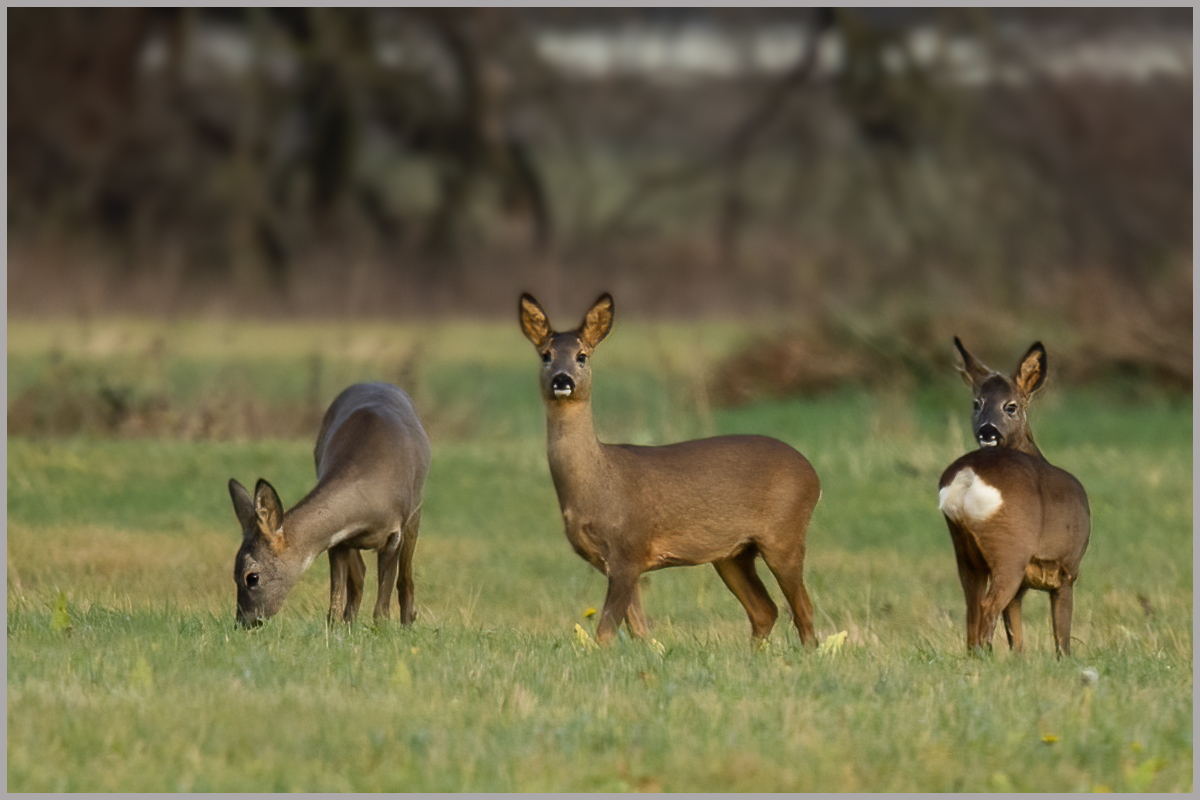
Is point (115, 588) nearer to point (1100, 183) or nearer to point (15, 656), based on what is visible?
point (15, 656)

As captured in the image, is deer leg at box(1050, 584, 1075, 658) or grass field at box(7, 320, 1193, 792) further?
deer leg at box(1050, 584, 1075, 658)

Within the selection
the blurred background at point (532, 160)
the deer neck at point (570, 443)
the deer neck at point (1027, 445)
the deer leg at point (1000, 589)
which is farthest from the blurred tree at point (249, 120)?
the deer leg at point (1000, 589)

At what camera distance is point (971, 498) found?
8570 millimetres

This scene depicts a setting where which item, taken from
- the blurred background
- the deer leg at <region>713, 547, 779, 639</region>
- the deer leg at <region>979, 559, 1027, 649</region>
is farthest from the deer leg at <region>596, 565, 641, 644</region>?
the blurred background

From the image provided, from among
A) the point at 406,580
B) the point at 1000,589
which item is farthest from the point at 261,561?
the point at 1000,589

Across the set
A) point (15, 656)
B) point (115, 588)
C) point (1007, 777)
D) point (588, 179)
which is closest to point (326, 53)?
point (588, 179)

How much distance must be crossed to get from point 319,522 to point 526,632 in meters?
1.27

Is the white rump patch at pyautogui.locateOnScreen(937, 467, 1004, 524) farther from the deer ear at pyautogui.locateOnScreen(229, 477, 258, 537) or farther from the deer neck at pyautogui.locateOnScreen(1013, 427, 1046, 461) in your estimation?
the deer ear at pyautogui.locateOnScreen(229, 477, 258, 537)

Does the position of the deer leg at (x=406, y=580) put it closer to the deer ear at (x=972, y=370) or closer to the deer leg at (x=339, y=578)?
the deer leg at (x=339, y=578)

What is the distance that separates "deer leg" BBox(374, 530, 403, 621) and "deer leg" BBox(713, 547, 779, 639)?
1806mm

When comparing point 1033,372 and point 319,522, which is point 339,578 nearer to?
point 319,522

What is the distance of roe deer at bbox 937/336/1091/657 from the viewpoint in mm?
8570

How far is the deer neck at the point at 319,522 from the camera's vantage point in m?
9.35

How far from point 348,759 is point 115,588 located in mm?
5572
